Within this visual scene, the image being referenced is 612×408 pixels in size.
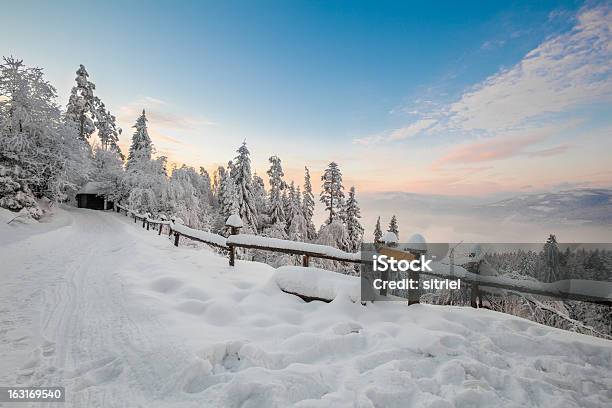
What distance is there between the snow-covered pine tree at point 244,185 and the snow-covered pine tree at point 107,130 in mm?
30239

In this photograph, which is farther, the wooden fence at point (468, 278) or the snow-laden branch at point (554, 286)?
the wooden fence at point (468, 278)

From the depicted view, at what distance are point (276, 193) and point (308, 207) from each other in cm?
1012

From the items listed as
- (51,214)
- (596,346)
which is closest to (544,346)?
(596,346)

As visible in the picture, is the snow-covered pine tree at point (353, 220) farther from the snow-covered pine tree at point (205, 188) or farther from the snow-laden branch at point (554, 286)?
the snow-covered pine tree at point (205, 188)

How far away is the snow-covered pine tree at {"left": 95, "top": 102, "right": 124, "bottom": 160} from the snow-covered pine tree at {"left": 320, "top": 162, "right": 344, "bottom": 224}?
36.2 meters

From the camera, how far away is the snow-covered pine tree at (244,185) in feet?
98.8

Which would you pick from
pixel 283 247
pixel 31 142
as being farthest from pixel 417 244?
pixel 31 142

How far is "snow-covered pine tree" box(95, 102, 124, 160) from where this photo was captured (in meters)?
48.9

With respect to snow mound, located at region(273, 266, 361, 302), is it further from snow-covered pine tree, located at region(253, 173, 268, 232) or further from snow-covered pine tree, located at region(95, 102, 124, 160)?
snow-covered pine tree, located at region(95, 102, 124, 160)

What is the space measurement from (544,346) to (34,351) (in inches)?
276

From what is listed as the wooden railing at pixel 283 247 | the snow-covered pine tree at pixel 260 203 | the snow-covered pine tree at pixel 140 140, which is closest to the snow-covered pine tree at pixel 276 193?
the snow-covered pine tree at pixel 260 203

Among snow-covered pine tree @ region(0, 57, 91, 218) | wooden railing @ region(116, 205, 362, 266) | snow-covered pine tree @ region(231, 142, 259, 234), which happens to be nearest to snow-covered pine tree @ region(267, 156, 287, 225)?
snow-covered pine tree @ region(231, 142, 259, 234)

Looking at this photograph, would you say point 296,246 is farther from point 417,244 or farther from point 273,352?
point 273,352

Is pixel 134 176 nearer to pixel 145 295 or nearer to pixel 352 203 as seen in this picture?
pixel 352 203
